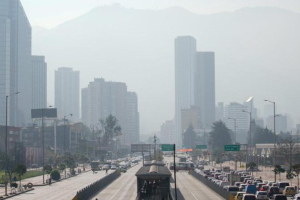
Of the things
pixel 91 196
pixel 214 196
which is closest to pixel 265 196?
pixel 214 196

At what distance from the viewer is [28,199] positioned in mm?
67312

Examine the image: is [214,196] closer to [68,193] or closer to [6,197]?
[68,193]

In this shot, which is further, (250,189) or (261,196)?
(250,189)

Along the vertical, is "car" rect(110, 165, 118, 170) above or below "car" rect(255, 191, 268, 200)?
below

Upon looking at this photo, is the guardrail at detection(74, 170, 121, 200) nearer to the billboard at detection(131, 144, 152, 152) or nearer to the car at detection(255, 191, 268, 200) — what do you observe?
the car at detection(255, 191, 268, 200)

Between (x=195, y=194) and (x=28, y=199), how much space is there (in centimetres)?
1871

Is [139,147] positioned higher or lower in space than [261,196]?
higher

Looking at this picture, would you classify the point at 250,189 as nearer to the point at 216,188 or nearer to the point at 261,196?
the point at 261,196

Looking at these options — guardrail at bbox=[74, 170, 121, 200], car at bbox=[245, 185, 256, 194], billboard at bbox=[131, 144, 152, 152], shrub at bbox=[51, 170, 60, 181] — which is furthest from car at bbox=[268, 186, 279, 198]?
billboard at bbox=[131, 144, 152, 152]

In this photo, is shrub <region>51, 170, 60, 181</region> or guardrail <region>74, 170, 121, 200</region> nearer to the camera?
guardrail <region>74, 170, 121, 200</region>

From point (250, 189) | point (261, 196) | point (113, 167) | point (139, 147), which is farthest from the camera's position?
point (139, 147)

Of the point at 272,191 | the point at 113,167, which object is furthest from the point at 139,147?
the point at 272,191

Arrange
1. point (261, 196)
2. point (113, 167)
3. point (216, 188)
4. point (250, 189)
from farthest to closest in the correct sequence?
point (113, 167) → point (216, 188) → point (250, 189) → point (261, 196)

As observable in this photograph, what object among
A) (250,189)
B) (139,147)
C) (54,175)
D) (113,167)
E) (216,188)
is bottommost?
(113,167)
